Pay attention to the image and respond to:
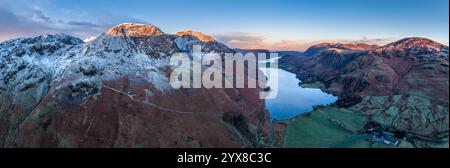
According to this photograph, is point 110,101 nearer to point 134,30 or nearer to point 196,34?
point 134,30

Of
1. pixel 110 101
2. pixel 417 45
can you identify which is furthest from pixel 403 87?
pixel 110 101

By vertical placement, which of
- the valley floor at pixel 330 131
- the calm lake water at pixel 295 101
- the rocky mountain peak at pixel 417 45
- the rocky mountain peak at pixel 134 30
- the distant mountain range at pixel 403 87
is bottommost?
the valley floor at pixel 330 131

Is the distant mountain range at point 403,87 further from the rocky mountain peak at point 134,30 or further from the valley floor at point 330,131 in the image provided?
the rocky mountain peak at point 134,30

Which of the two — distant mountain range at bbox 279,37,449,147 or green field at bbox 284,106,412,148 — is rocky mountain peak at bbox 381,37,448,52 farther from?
green field at bbox 284,106,412,148

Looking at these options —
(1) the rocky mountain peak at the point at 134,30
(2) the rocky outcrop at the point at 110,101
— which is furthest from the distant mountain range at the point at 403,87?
(1) the rocky mountain peak at the point at 134,30

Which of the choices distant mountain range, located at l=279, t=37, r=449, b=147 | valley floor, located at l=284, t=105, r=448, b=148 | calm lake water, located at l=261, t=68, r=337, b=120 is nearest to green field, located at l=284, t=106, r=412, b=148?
valley floor, located at l=284, t=105, r=448, b=148
